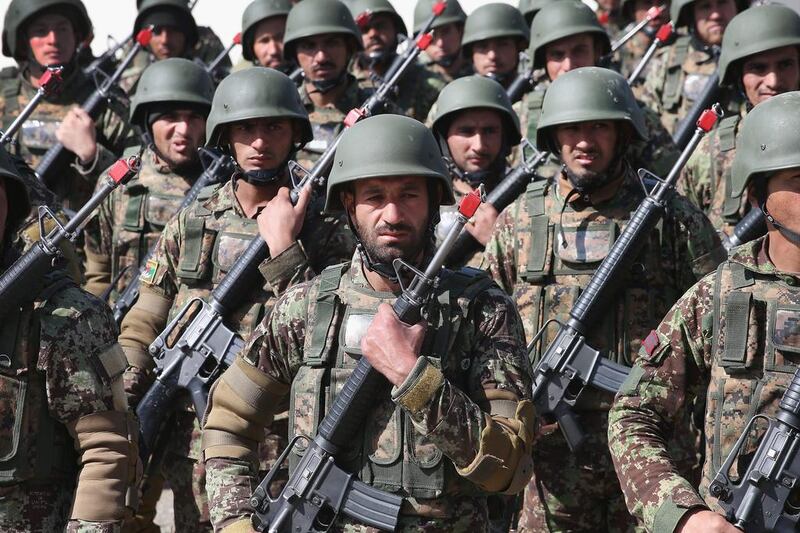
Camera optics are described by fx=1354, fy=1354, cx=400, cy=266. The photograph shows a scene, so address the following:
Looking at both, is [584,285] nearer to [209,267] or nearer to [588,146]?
[588,146]

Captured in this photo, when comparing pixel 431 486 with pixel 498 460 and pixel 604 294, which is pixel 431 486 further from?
pixel 604 294

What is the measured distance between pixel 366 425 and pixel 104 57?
6968mm

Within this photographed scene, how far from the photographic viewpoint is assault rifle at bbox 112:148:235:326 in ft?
26.4

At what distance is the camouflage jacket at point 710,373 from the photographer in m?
4.51

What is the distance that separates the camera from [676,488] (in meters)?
4.42

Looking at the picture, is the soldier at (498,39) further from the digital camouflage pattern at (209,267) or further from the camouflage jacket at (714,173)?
the digital camouflage pattern at (209,267)

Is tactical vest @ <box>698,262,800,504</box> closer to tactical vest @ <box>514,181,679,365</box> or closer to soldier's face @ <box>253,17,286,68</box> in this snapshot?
tactical vest @ <box>514,181,679,365</box>

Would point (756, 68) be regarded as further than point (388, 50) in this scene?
No

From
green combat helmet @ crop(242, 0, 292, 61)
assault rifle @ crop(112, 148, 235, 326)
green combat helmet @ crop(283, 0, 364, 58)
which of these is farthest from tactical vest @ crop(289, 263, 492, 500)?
green combat helmet @ crop(242, 0, 292, 61)

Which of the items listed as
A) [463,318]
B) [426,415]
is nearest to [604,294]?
[463,318]

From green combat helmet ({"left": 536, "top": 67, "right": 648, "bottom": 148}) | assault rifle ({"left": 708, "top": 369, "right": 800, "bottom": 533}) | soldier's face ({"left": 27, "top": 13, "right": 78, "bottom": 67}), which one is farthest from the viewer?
soldier's face ({"left": 27, "top": 13, "right": 78, "bottom": 67})

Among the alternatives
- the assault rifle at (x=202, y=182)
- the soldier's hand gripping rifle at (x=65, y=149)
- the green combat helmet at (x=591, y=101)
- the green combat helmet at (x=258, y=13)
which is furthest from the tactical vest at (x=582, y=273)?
the green combat helmet at (x=258, y=13)

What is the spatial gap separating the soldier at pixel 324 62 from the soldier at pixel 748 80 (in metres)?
2.46

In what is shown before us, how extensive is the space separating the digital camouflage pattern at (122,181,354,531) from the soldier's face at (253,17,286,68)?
14.5ft
